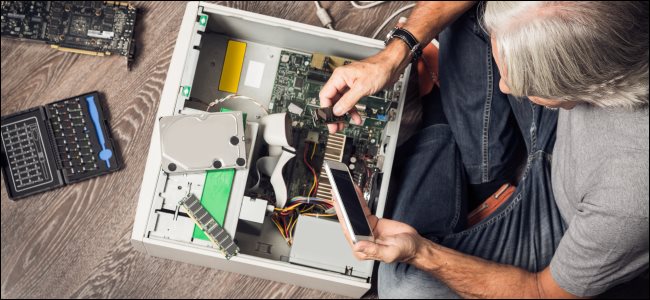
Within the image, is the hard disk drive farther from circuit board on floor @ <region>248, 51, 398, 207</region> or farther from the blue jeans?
the blue jeans

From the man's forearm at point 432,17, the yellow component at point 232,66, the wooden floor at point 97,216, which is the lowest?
the wooden floor at point 97,216

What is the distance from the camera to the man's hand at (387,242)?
1160mm

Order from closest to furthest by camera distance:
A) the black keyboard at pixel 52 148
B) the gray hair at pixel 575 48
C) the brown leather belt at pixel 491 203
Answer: the gray hair at pixel 575 48 < the brown leather belt at pixel 491 203 < the black keyboard at pixel 52 148

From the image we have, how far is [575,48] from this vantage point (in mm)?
957

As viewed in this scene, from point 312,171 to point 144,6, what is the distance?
84cm

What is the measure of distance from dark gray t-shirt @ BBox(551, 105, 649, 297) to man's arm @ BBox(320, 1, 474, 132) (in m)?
0.39

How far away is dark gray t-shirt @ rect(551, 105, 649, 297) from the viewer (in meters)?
1.05

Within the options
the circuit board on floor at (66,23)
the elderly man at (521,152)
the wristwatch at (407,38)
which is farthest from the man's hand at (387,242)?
the circuit board on floor at (66,23)

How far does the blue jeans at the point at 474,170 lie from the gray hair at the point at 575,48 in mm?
330

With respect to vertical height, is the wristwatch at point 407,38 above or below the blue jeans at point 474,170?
above

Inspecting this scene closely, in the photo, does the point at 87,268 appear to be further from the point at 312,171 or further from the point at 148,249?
the point at 312,171

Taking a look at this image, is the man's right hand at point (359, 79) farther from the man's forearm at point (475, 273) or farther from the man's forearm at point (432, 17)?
the man's forearm at point (475, 273)

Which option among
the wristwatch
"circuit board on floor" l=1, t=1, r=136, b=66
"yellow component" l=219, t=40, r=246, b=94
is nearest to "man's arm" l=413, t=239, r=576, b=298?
the wristwatch

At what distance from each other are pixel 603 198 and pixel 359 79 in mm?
563
